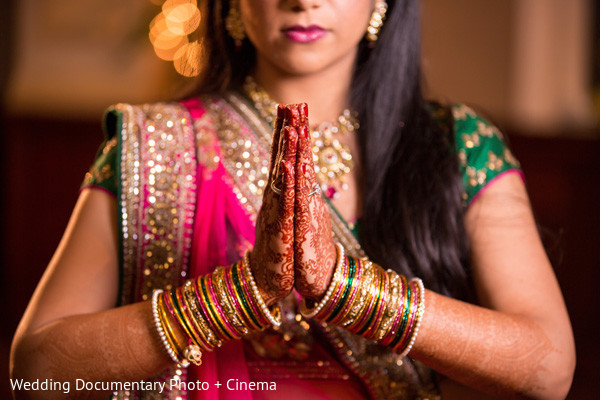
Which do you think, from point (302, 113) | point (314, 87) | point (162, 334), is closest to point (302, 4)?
point (314, 87)

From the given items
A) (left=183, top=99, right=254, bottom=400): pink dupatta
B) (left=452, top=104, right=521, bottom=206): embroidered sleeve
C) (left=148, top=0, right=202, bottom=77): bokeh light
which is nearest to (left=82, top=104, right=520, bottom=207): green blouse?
(left=452, top=104, right=521, bottom=206): embroidered sleeve

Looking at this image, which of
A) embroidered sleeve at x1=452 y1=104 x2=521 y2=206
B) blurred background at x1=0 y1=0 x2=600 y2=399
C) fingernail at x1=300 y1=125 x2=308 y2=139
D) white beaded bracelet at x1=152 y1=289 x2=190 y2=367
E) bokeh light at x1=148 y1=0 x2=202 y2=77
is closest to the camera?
fingernail at x1=300 y1=125 x2=308 y2=139

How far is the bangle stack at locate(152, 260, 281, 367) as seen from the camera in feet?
2.80

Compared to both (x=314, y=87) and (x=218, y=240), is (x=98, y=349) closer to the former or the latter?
(x=218, y=240)

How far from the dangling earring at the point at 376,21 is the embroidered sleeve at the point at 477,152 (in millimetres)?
192

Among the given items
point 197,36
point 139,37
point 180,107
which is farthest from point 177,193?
point 139,37

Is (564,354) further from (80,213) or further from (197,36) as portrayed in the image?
(197,36)

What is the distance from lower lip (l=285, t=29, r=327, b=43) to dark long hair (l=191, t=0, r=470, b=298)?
0.68 feet

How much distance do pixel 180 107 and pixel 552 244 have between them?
71 centimetres

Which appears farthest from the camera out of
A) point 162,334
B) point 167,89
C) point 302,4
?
point 167,89

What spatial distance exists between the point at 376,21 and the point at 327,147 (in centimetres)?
23

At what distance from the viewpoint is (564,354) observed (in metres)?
0.99

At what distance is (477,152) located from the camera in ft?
3.71

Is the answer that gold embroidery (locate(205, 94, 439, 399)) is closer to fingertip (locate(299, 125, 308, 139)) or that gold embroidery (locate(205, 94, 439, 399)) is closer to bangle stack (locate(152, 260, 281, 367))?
bangle stack (locate(152, 260, 281, 367))
